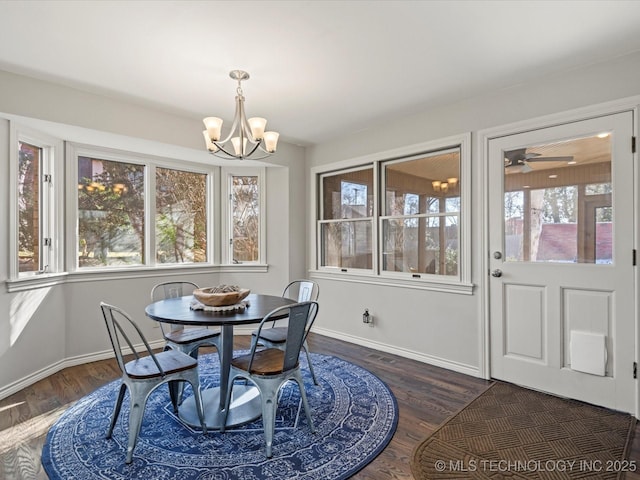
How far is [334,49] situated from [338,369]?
2.69m

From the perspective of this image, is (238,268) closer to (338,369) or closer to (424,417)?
(338,369)

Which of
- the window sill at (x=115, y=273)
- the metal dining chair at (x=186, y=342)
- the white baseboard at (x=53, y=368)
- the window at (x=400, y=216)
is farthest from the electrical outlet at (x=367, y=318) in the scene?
the white baseboard at (x=53, y=368)

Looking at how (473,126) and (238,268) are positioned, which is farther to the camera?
(238,268)

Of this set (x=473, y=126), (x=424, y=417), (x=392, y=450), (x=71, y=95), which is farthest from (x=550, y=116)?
(x=71, y=95)

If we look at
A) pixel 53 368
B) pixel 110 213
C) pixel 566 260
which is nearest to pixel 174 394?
pixel 53 368

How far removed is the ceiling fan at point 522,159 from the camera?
114 inches

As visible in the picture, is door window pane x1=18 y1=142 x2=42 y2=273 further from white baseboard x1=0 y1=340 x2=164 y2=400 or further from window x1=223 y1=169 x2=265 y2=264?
window x1=223 y1=169 x2=265 y2=264

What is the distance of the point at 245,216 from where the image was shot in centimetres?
475

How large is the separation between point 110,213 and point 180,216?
0.76 m

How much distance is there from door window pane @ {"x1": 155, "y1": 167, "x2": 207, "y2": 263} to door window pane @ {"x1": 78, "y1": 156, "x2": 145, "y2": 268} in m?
0.21

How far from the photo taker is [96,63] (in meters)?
2.59

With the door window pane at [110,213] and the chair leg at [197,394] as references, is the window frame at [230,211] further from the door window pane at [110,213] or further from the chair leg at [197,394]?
the chair leg at [197,394]

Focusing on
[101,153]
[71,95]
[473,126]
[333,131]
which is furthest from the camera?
[333,131]

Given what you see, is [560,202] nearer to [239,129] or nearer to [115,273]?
[239,129]
